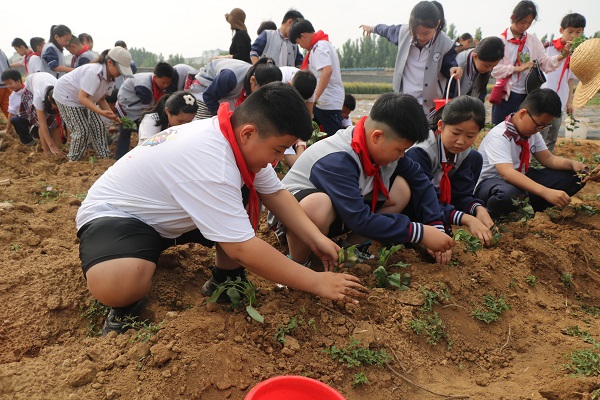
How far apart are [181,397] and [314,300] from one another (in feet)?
2.67

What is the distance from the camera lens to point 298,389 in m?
1.67

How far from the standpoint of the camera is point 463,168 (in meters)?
3.72

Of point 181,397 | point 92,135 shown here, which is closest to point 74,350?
point 181,397

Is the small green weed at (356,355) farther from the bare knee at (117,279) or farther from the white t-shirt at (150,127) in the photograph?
the white t-shirt at (150,127)

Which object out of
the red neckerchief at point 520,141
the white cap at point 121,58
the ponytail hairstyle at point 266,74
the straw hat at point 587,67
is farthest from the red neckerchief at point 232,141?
the white cap at point 121,58

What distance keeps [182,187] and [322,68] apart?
3.62 m

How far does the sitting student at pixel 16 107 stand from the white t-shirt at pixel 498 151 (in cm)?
670

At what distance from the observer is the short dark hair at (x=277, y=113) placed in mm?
2029

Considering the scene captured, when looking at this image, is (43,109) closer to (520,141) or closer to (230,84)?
(230,84)

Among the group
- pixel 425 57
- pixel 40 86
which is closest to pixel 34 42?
pixel 40 86

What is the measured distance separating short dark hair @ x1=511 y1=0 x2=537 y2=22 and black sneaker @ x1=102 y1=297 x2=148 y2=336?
16.0 feet

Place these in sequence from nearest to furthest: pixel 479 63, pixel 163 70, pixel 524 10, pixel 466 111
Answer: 1. pixel 466 111
2. pixel 479 63
3. pixel 524 10
4. pixel 163 70

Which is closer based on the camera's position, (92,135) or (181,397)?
(181,397)

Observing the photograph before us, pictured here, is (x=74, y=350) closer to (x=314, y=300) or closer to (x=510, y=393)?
(x=314, y=300)
